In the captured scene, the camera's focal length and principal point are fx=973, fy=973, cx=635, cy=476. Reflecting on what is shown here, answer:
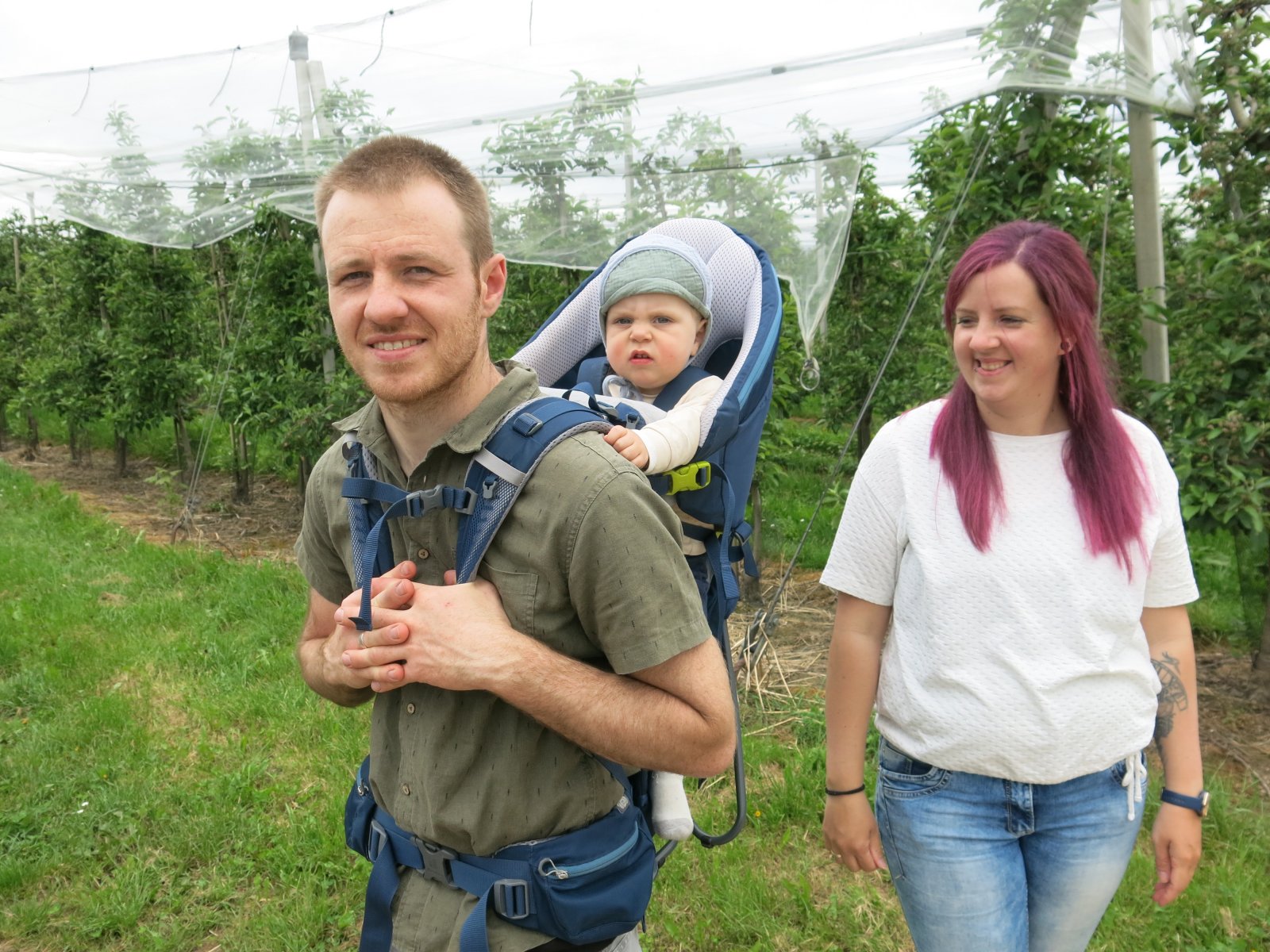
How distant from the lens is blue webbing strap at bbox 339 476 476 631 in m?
1.38

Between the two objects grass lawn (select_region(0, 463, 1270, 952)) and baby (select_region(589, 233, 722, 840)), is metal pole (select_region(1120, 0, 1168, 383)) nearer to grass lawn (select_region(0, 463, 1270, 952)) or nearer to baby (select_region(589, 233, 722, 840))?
grass lawn (select_region(0, 463, 1270, 952))

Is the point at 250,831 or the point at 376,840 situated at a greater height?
the point at 376,840

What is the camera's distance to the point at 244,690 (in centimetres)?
518

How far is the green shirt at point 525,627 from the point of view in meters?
1.37

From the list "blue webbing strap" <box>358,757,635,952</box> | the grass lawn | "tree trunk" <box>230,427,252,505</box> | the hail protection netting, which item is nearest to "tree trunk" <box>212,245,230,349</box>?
"tree trunk" <box>230,427,252,505</box>

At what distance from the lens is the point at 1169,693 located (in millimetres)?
1998

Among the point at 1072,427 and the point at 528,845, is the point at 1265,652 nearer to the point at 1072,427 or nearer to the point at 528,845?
the point at 1072,427

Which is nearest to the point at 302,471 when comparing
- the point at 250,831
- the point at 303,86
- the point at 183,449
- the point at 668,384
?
the point at 183,449

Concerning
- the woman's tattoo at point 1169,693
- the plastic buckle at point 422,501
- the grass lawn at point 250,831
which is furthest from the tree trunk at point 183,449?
the woman's tattoo at point 1169,693

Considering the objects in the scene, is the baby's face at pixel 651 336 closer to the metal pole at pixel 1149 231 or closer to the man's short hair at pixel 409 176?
the man's short hair at pixel 409 176

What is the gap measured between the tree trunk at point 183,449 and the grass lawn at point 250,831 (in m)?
5.03

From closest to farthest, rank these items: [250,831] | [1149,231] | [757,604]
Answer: [250,831] < [1149,231] < [757,604]

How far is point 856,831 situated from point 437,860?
94 cm

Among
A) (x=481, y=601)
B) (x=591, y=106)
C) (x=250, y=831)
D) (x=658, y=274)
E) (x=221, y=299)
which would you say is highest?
(x=591, y=106)
